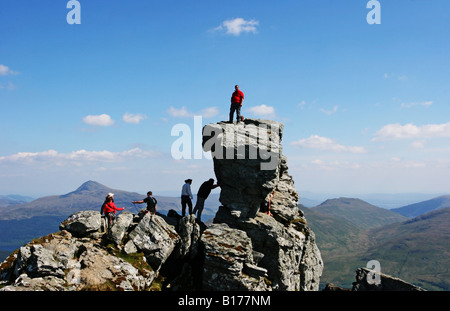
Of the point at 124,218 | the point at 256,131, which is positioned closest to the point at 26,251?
the point at 124,218

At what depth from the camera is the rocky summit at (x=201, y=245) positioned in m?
22.4

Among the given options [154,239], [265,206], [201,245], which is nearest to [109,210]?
[154,239]

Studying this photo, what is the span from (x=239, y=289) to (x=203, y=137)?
674 inches

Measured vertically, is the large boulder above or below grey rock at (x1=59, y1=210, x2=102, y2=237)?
below

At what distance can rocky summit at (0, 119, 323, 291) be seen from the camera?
73.6 ft

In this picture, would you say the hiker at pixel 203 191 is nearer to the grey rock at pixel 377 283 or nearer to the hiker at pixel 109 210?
the hiker at pixel 109 210

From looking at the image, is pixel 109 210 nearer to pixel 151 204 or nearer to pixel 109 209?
pixel 109 209

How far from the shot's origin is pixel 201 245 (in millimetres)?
28672

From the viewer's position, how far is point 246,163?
31.4m

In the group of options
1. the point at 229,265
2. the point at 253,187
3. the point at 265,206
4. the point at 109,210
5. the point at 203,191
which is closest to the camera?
the point at 229,265

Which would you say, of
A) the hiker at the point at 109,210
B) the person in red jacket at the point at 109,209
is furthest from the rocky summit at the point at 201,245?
the person in red jacket at the point at 109,209

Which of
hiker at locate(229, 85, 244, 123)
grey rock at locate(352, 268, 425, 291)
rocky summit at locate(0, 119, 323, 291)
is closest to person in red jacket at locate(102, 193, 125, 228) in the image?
rocky summit at locate(0, 119, 323, 291)

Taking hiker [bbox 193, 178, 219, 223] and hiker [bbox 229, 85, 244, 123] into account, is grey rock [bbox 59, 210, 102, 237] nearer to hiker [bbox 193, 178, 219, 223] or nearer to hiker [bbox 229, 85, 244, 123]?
hiker [bbox 193, 178, 219, 223]
